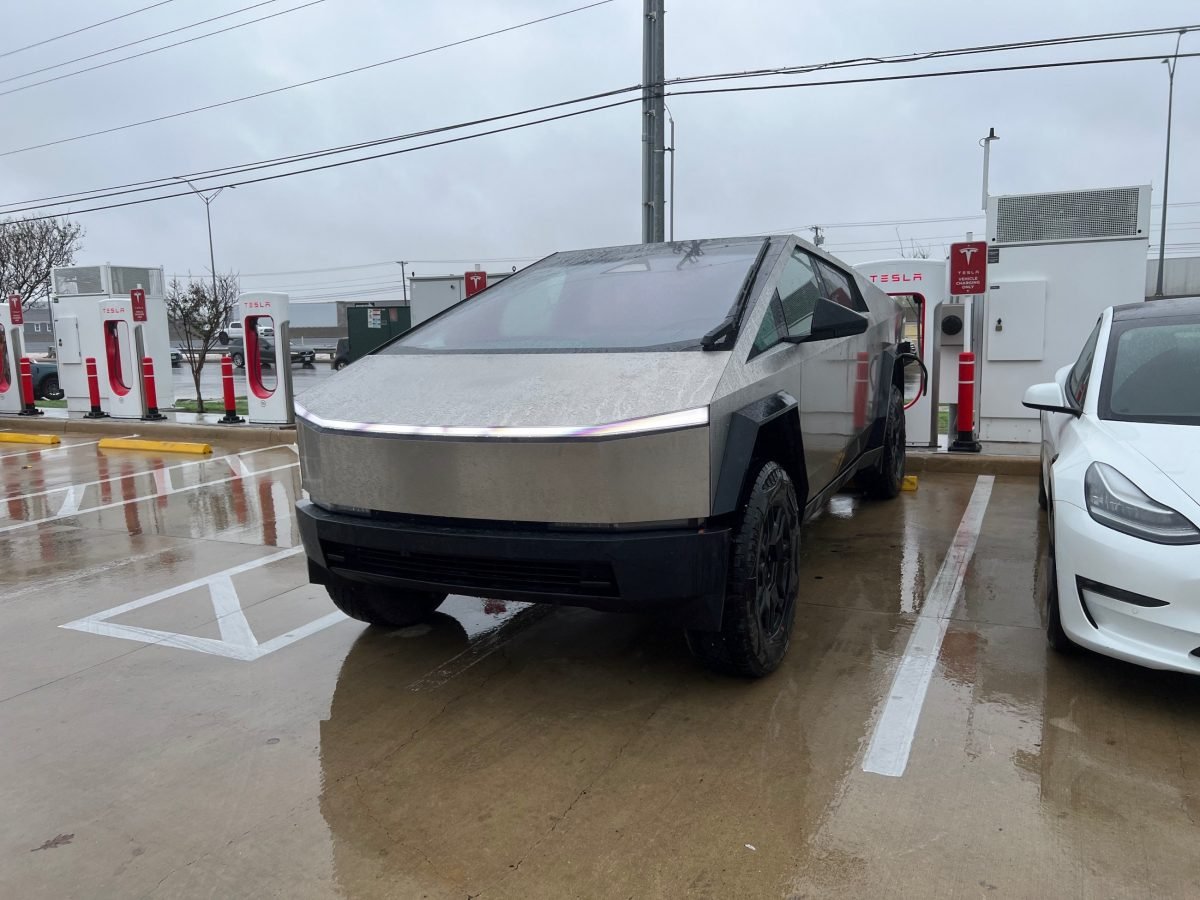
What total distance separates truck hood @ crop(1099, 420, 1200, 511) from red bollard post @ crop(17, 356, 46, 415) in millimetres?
15460

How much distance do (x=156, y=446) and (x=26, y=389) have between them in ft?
17.1

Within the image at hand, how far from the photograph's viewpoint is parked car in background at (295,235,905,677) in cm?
288

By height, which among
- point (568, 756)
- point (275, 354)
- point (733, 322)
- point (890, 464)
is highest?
point (733, 322)

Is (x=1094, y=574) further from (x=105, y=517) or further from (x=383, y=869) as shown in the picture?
(x=105, y=517)

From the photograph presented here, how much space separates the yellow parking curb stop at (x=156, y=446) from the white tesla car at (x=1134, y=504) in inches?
369

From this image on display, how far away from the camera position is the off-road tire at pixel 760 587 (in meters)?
3.09

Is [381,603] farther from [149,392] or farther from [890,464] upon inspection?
[149,392]

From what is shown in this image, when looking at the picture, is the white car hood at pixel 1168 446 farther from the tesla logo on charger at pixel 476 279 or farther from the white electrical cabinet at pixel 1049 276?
the tesla logo on charger at pixel 476 279

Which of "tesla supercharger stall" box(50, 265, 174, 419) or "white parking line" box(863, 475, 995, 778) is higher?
"tesla supercharger stall" box(50, 265, 174, 419)

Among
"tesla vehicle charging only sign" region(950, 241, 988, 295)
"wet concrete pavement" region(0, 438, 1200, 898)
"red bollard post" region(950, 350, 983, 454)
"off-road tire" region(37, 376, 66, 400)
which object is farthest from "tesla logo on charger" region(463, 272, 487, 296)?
"off-road tire" region(37, 376, 66, 400)

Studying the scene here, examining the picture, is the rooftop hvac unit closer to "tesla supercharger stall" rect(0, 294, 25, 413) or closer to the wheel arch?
the wheel arch

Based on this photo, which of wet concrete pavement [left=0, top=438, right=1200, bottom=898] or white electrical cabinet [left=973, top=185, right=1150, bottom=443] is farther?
white electrical cabinet [left=973, top=185, right=1150, bottom=443]

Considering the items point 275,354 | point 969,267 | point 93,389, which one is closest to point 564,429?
point 969,267

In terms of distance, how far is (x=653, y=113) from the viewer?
12.4m
